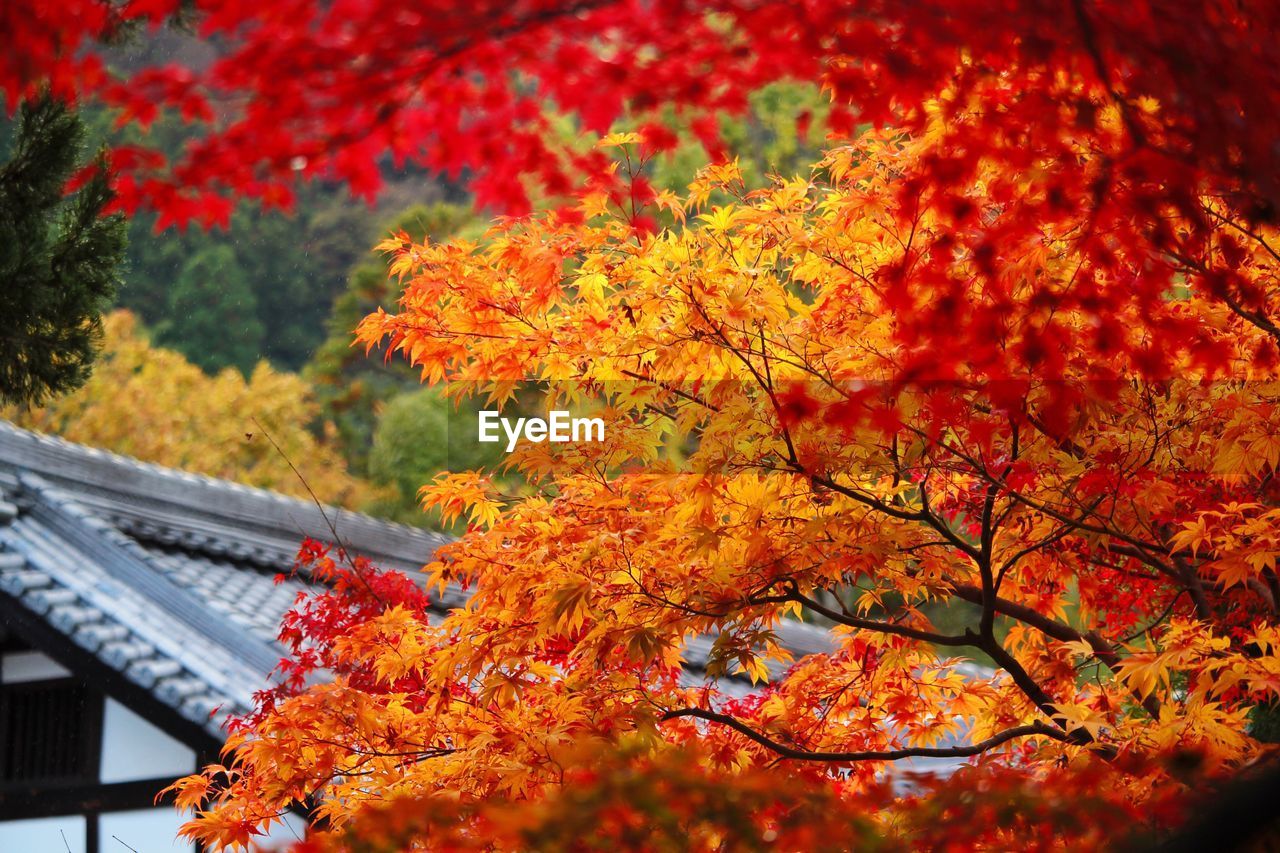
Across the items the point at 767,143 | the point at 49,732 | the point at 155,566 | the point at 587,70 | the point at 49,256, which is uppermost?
the point at 767,143

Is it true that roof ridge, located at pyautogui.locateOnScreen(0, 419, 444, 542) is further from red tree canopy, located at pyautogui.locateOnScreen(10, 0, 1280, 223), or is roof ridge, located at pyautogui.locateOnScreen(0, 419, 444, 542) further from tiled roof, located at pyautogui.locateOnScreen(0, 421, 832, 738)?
red tree canopy, located at pyautogui.locateOnScreen(10, 0, 1280, 223)

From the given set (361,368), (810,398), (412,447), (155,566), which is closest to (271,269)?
(361,368)

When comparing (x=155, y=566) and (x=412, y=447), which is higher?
(x=412, y=447)

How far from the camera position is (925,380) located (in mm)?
3230

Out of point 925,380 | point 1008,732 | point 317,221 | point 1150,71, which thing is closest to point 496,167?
point 925,380

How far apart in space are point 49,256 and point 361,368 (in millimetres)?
21675

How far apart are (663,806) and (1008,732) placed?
2.13 meters

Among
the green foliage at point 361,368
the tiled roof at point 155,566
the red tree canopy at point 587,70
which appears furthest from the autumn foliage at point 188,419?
the red tree canopy at point 587,70

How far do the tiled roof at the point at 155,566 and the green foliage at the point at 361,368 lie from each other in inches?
478

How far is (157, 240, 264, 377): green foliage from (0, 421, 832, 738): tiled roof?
63.3 ft

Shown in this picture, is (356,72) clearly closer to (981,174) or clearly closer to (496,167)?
(496,167)

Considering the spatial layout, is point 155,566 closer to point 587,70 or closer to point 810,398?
point 810,398

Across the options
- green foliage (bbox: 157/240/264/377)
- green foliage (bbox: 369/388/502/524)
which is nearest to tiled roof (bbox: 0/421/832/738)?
green foliage (bbox: 369/388/502/524)

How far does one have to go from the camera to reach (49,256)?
4.50 m
